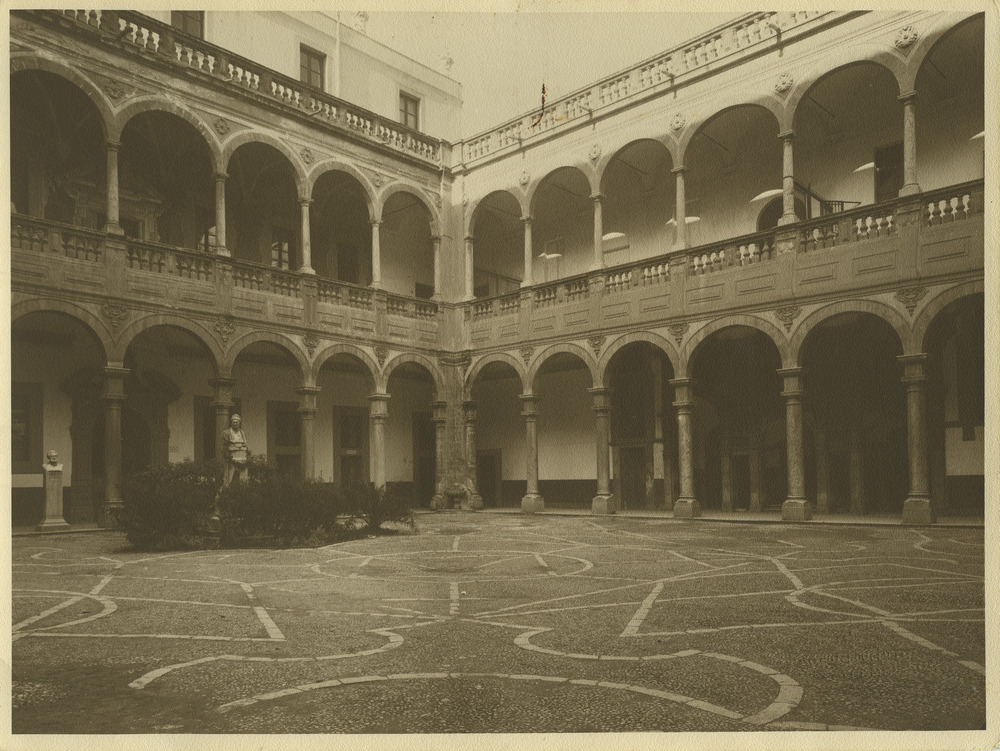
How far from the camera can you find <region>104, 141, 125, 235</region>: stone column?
13.7m

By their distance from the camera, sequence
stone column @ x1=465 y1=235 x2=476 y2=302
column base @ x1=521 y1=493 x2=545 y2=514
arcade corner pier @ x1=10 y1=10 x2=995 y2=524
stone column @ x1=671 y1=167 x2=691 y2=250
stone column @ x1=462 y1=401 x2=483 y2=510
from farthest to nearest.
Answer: stone column @ x1=465 y1=235 x2=476 y2=302, stone column @ x1=462 y1=401 x2=483 y2=510, column base @ x1=521 y1=493 x2=545 y2=514, stone column @ x1=671 y1=167 x2=691 y2=250, arcade corner pier @ x1=10 y1=10 x2=995 y2=524

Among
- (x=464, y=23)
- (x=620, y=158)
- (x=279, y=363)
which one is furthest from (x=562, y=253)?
(x=464, y=23)

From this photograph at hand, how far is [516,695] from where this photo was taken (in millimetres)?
3869

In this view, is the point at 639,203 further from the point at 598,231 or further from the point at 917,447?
the point at 917,447

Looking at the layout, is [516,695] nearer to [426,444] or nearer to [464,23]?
[464,23]

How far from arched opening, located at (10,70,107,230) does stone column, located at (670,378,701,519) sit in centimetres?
1180

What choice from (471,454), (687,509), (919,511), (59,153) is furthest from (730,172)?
(59,153)

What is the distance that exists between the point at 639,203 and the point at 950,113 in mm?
6879

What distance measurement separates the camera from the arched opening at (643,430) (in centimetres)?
1855

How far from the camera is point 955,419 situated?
14445 millimetres

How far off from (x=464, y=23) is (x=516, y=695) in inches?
155

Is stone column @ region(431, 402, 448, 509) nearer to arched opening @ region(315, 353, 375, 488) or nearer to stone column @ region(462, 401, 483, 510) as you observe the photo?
stone column @ region(462, 401, 483, 510)

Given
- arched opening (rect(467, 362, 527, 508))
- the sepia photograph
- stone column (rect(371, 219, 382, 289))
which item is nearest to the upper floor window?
the sepia photograph

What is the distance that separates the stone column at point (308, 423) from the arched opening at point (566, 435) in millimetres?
6057
